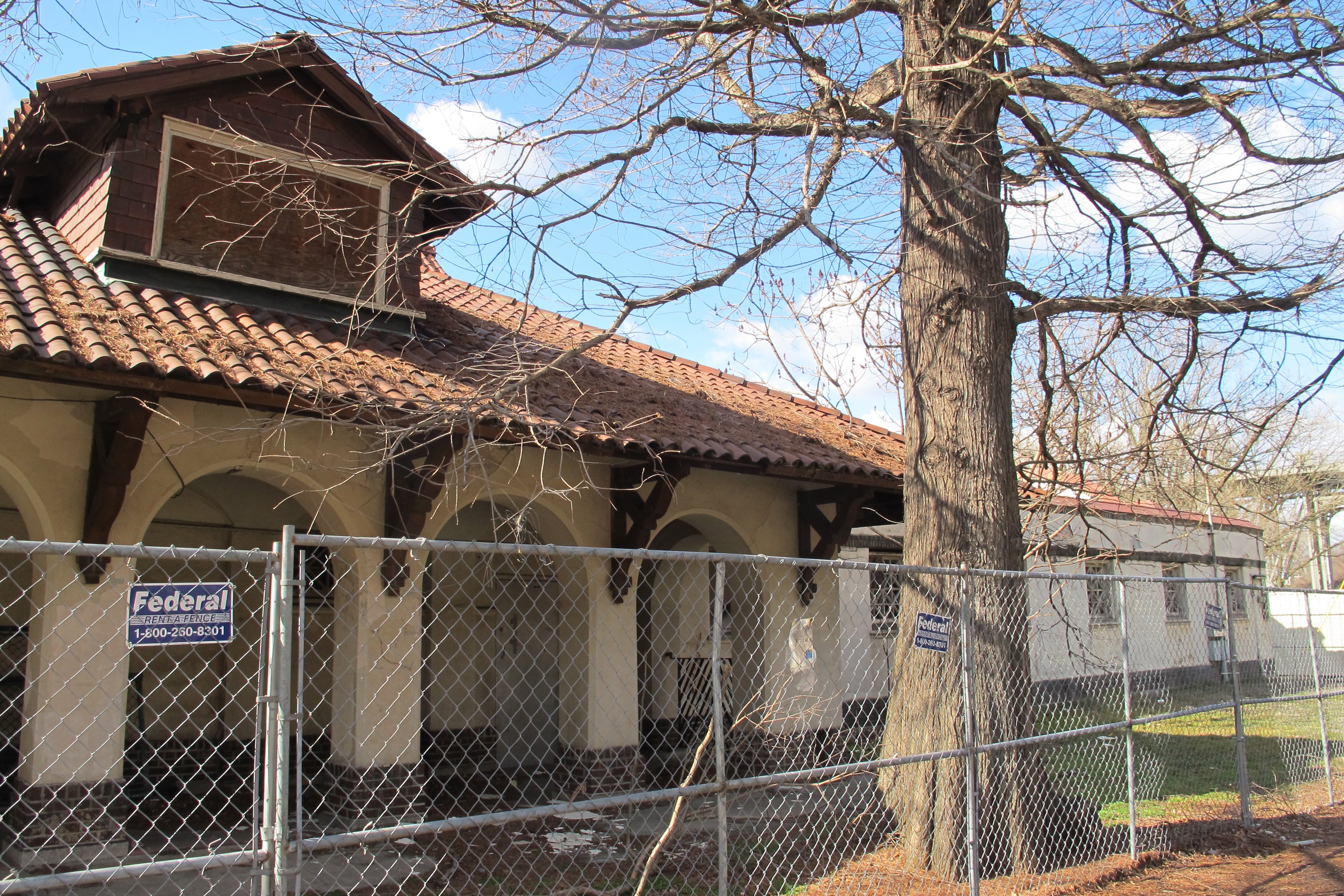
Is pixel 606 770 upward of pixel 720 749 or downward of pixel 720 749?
downward

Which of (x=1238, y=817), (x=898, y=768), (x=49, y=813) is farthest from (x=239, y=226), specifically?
(x=1238, y=817)

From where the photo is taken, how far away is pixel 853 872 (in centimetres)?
568

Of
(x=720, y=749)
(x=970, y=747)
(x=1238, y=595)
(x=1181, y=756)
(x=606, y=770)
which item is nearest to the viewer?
(x=720, y=749)

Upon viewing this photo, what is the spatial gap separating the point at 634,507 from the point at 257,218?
13.4 feet

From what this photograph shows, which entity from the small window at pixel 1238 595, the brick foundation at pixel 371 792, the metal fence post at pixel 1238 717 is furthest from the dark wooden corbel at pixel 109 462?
the small window at pixel 1238 595

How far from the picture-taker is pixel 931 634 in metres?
4.85

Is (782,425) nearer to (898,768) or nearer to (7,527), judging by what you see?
(898,768)

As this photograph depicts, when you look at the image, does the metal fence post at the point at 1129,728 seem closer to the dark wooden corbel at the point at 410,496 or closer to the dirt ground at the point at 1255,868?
the dirt ground at the point at 1255,868

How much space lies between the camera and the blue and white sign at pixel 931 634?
15.8ft

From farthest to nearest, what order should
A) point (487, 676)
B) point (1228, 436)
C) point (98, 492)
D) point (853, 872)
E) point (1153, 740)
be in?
point (1153, 740)
point (487, 676)
point (1228, 436)
point (98, 492)
point (853, 872)

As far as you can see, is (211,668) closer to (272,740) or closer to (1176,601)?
(272,740)

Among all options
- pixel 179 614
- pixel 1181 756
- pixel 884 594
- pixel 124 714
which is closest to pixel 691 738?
pixel 884 594

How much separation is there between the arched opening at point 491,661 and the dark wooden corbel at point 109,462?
332 cm

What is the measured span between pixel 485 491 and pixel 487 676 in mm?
3139
